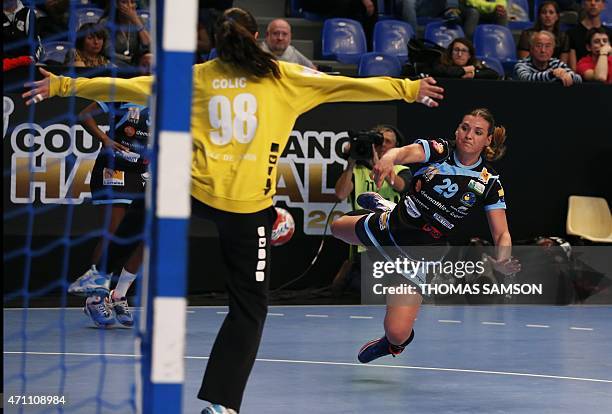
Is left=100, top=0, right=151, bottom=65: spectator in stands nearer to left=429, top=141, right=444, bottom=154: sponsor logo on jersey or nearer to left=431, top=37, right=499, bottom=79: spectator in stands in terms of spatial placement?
left=431, top=37, right=499, bottom=79: spectator in stands

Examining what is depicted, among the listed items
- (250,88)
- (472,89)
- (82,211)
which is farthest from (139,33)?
(250,88)

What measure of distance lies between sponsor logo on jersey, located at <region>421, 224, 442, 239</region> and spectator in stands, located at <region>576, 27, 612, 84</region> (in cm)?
533

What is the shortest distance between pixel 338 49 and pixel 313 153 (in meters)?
2.27

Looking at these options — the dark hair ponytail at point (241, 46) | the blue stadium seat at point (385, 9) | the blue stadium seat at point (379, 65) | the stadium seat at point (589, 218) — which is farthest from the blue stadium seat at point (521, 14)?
the dark hair ponytail at point (241, 46)

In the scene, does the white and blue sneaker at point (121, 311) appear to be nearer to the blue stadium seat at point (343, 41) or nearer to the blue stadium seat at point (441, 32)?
the blue stadium seat at point (343, 41)

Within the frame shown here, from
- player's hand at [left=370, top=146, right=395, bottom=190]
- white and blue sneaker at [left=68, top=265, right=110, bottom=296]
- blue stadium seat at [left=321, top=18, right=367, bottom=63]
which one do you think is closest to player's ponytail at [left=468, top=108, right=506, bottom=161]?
player's hand at [left=370, top=146, right=395, bottom=190]

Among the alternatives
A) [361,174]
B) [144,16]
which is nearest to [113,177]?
[144,16]

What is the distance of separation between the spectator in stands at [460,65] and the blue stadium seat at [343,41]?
161 centimetres

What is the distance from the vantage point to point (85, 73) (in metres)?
10.4

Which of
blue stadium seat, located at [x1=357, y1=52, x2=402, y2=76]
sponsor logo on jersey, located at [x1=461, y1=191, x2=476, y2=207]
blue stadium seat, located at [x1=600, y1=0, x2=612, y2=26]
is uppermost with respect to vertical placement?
blue stadium seat, located at [x1=600, y1=0, x2=612, y2=26]

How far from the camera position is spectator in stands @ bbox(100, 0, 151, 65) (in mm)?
10414

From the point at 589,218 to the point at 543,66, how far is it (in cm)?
175

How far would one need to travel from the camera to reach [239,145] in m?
5.54

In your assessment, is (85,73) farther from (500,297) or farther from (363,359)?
(500,297)
